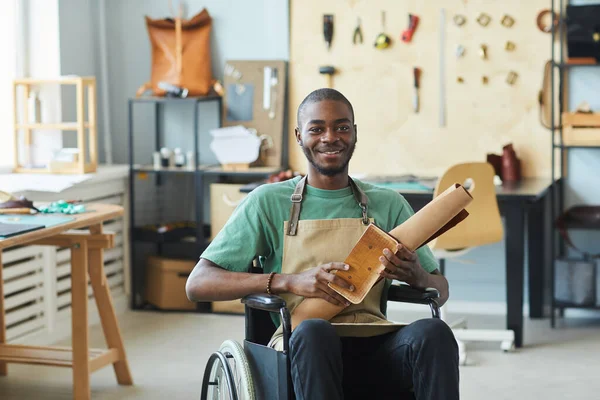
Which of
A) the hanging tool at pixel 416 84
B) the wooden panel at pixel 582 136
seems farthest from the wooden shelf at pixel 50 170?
the wooden panel at pixel 582 136

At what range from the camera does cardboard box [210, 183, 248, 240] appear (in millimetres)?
5598

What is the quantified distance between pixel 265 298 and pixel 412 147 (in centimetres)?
324

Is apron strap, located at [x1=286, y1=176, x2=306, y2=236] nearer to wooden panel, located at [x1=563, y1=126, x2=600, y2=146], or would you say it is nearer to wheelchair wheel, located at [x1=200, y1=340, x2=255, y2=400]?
wheelchair wheel, located at [x1=200, y1=340, x2=255, y2=400]

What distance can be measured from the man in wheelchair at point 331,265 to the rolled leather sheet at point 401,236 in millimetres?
25

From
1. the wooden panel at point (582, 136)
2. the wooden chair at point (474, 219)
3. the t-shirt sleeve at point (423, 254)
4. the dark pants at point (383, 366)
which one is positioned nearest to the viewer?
the dark pants at point (383, 366)

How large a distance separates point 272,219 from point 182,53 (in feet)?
10.6

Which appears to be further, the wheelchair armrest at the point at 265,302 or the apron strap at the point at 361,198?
the apron strap at the point at 361,198

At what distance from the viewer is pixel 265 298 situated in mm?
2539

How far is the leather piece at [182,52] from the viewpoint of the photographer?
579 centimetres

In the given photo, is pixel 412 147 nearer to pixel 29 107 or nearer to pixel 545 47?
pixel 545 47

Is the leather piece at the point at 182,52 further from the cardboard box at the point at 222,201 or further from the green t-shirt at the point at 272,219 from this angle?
the green t-shirt at the point at 272,219

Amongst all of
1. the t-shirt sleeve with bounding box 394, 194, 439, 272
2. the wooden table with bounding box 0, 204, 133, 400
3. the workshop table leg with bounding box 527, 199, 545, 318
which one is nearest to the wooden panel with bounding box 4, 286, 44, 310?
the wooden table with bounding box 0, 204, 133, 400

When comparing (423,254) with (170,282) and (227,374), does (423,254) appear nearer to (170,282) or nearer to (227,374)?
(227,374)

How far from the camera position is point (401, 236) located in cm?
255
